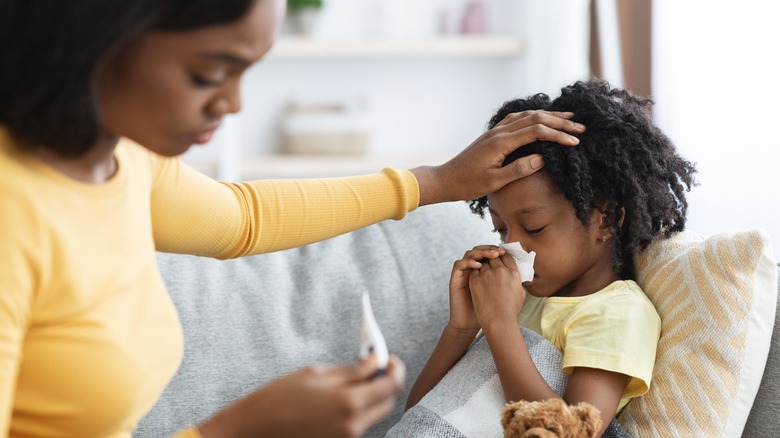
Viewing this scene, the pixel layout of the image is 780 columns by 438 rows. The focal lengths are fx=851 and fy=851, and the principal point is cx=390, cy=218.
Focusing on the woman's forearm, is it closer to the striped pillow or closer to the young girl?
the young girl

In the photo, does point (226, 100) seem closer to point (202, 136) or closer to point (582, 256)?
point (202, 136)

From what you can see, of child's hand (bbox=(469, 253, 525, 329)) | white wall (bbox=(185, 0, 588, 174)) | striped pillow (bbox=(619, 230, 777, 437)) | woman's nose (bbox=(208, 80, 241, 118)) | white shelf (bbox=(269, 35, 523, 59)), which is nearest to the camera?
woman's nose (bbox=(208, 80, 241, 118))

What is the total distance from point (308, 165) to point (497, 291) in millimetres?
2512

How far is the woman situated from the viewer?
2.56 ft

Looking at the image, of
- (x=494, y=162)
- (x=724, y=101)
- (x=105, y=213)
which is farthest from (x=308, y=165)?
(x=105, y=213)

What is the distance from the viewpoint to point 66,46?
30.4 inches

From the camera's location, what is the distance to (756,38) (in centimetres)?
197

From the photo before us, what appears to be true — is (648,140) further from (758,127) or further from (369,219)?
(758,127)

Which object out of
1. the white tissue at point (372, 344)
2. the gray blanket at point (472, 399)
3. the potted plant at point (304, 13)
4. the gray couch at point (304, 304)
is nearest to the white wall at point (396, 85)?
the potted plant at point (304, 13)

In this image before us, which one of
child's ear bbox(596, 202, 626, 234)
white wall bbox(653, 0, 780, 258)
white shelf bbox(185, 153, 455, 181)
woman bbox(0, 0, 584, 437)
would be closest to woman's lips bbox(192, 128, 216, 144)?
woman bbox(0, 0, 584, 437)

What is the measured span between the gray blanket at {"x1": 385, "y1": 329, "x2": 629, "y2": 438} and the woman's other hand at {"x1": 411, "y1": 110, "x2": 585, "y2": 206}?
0.26 m

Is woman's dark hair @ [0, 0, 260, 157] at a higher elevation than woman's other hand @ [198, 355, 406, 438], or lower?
higher

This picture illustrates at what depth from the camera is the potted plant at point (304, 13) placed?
12.7 ft

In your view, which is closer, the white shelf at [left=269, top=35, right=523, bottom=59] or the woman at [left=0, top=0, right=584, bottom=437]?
the woman at [left=0, top=0, right=584, bottom=437]
